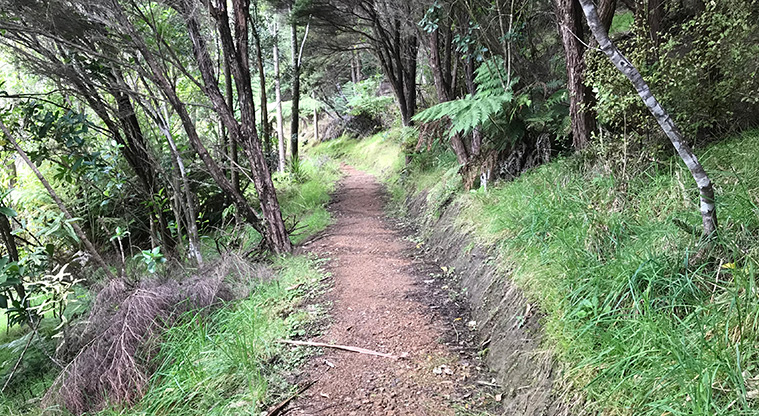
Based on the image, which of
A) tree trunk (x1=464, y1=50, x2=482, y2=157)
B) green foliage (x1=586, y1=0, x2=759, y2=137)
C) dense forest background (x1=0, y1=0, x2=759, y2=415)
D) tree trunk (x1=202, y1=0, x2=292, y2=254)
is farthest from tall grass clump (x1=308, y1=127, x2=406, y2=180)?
green foliage (x1=586, y1=0, x2=759, y2=137)

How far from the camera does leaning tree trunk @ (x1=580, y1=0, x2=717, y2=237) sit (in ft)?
7.19

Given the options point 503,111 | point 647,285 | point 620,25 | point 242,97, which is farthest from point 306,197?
point 647,285

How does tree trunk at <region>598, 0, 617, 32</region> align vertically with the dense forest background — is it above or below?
above

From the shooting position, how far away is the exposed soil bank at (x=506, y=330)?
2322 mm

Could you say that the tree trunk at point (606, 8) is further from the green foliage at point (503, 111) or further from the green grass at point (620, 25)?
the green grass at point (620, 25)

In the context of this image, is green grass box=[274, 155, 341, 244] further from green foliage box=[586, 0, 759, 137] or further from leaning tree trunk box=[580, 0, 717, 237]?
leaning tree trunk box=[580, 0, 717, 237]

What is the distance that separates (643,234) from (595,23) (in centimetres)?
142

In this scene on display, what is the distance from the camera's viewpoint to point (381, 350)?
3.17 meters

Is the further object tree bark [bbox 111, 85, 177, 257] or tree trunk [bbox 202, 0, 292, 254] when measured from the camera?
tree bark [bbox 111, 85, 177, 257]

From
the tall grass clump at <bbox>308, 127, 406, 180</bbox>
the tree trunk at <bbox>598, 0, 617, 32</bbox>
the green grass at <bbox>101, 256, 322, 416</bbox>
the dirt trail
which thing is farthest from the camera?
the tall grass clump at <bbox>308, 127, 406, 180</bbox>

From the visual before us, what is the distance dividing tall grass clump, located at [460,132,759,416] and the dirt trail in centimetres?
85

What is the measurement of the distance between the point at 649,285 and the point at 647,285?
8.7 inches

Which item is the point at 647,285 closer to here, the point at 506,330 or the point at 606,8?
the point at 506,330

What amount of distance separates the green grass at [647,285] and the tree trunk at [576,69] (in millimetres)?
658
